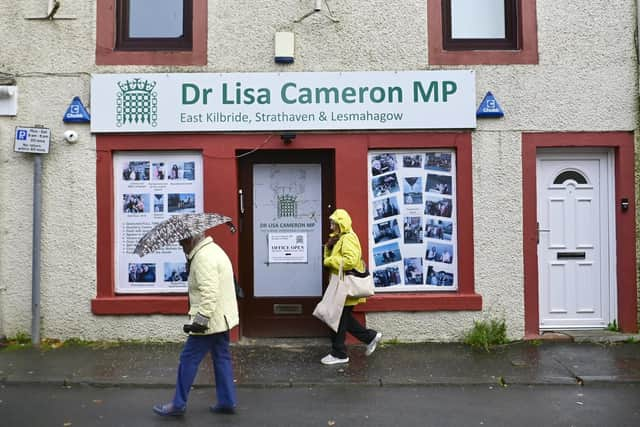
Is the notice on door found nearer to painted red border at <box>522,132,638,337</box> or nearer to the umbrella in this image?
painted red border at <box>522,132,638,337</box>

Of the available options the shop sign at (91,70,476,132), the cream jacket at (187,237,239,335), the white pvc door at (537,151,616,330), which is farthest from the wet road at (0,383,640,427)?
the shop sign at (91,70,476,132)

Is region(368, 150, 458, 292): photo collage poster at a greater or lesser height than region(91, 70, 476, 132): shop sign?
lesser

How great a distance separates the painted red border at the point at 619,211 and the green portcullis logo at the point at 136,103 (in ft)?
14.6

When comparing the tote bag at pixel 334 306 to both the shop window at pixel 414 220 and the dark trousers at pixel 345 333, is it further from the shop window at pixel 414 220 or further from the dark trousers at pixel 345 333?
the shop window at pixel 414 220

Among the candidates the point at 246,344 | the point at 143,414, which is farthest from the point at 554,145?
the point at 143,414

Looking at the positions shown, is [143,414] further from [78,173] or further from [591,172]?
[591,172]

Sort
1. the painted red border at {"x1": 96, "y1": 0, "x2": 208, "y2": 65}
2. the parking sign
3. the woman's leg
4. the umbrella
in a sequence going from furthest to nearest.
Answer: the painted red border at {"x1": 96, "y1": 0, "x2": 208, "y2": 65}, the parking sign, the woman's leg, the umbrella

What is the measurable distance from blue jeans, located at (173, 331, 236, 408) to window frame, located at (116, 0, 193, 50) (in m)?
4.19

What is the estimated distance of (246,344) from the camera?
332 inches

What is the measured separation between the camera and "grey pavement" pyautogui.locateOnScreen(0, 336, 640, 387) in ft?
22.4

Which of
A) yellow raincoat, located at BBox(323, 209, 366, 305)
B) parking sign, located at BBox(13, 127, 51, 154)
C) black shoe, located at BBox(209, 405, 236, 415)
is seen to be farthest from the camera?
parking sign, located at BBox(13, 127, 51, 154)

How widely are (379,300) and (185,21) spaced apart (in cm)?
415

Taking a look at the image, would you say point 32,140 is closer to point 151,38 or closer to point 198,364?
point 151,38

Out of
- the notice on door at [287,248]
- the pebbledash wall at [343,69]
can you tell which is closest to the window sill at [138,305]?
the pebbledash wall at [343,69]
